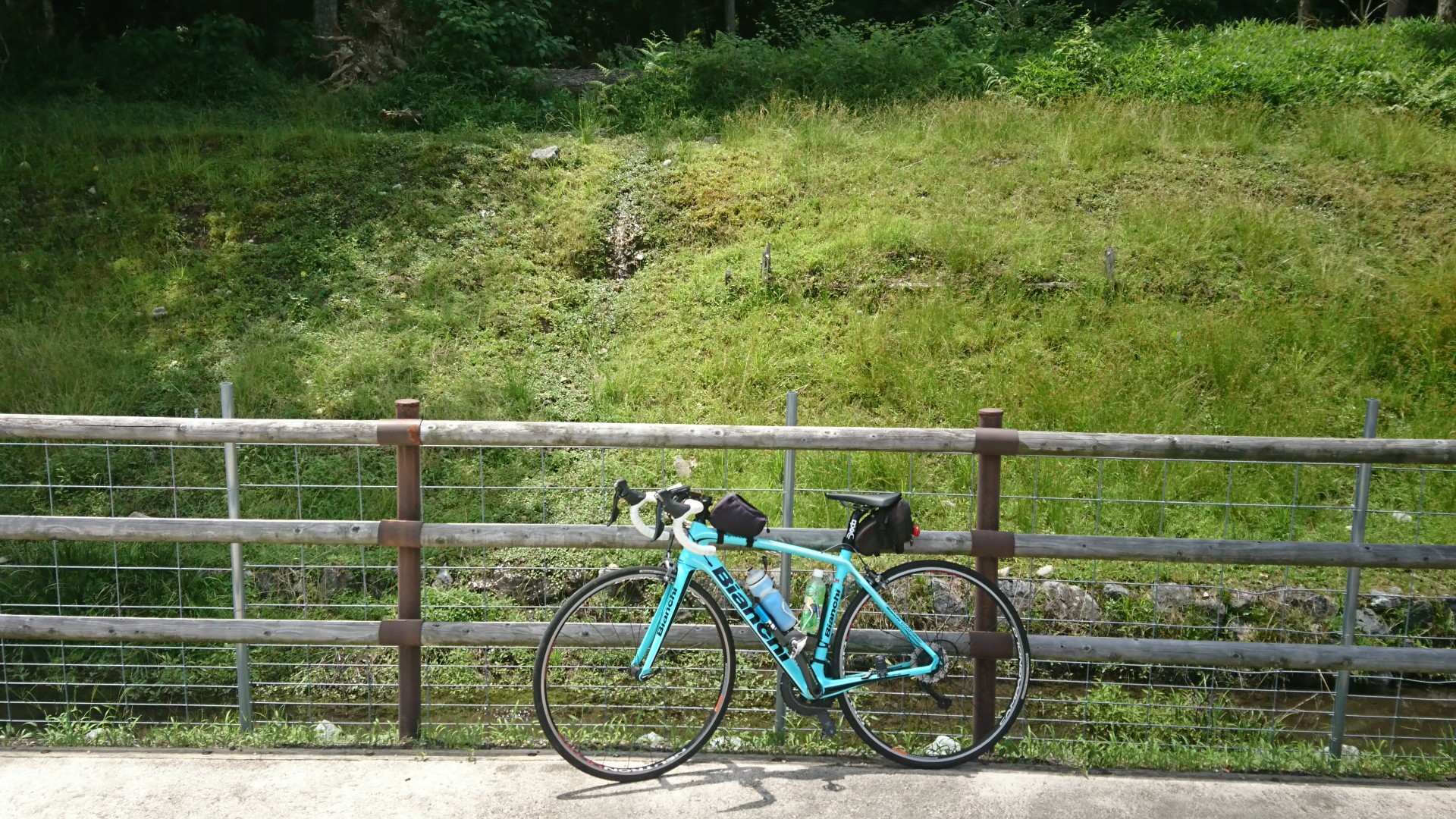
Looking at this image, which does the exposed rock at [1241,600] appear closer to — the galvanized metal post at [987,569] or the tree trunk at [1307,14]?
the galvanized metal post at [987,569]

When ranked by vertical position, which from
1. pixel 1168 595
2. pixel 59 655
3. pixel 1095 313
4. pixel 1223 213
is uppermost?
pixel 1223 213

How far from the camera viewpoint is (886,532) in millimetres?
4590

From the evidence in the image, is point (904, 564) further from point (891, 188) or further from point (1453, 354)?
point (891, 188)

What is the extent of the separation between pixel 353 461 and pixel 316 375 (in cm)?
133

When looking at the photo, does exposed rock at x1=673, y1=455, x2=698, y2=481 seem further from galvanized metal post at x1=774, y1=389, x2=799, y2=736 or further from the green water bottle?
the green water bottle

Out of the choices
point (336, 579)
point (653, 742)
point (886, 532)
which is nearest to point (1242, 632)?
point (886, 532)

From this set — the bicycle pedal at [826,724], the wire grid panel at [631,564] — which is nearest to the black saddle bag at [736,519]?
the bicycle pedal at [826,724]

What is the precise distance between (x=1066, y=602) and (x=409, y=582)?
15.4 ft

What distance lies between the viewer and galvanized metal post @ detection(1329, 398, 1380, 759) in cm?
513

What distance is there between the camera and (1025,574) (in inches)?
316

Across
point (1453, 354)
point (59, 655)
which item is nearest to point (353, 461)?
point (59, 655)

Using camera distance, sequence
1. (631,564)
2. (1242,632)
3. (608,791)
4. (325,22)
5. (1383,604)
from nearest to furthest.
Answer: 1. (608,791)
2. (1242,632)
3. (1383,604)
4. (631,564)
5. (325,22)

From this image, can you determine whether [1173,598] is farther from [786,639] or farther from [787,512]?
[786,639]

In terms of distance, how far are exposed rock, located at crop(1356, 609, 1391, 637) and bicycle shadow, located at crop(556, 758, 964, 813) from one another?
15.3 ft
